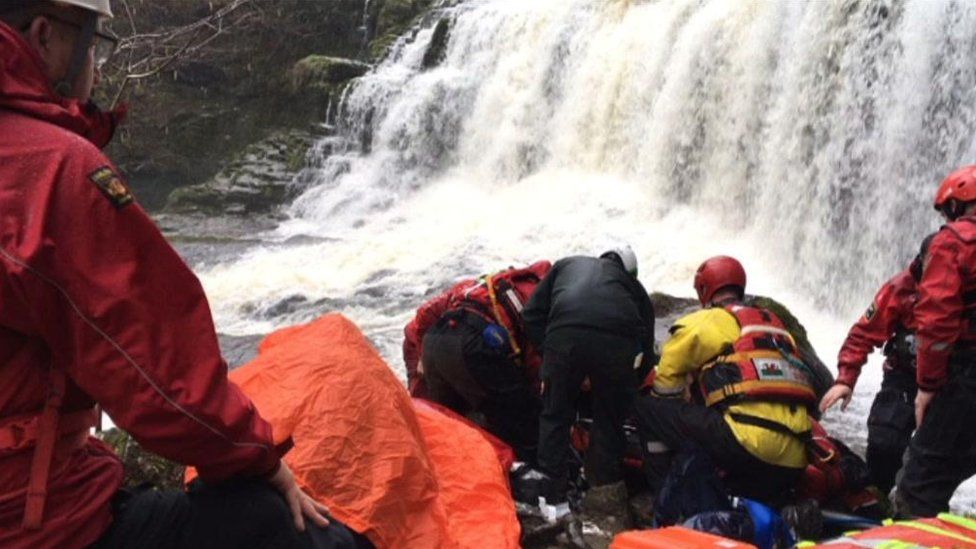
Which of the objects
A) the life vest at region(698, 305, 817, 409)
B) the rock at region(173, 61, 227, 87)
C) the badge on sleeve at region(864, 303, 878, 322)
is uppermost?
the badge on sleeve at region(864, 303, 878, 322)

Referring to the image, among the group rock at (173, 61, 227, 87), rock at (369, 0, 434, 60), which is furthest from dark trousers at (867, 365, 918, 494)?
rock at (173, 61, 227, 87)

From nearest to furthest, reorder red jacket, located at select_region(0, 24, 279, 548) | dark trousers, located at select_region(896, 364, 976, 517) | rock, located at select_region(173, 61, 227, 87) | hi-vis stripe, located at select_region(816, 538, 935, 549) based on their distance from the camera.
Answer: red jacket, located at select_region(0, 24, 279, 548) → hi-vis stripe, located at select_region(816, 538, 935, 549) → dark trousers, located at select_region(896, 364, 976, 517) → rock, located at select_region(173, 61, 227, 87)

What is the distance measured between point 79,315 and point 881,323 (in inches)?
137

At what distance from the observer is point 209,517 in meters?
1.59

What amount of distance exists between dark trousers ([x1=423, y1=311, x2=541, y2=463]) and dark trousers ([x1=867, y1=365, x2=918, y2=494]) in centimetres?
165

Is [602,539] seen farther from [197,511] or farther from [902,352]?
[197,511]

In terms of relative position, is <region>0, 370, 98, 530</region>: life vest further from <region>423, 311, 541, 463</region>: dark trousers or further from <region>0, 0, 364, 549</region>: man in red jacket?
<region>423, 311, 541, 463</region>: dark trousers

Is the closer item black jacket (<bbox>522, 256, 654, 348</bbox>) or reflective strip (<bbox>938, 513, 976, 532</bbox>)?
reflective strip (<bbox>938, 513, 976, 532</bbox>)

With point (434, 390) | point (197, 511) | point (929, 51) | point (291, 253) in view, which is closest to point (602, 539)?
point (434, 390)

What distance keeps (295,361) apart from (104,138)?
5.84 ft

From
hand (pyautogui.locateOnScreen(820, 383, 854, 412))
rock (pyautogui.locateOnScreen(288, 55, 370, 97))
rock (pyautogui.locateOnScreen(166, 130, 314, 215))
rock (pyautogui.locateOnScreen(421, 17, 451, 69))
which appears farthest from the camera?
rock (pyautogui.locateOnScreen(288, 55, 370, 97))

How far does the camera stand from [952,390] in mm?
3381

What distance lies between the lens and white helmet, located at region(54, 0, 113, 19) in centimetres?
141

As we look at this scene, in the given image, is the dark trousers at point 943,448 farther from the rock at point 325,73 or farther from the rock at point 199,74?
the rock at point 199,74
